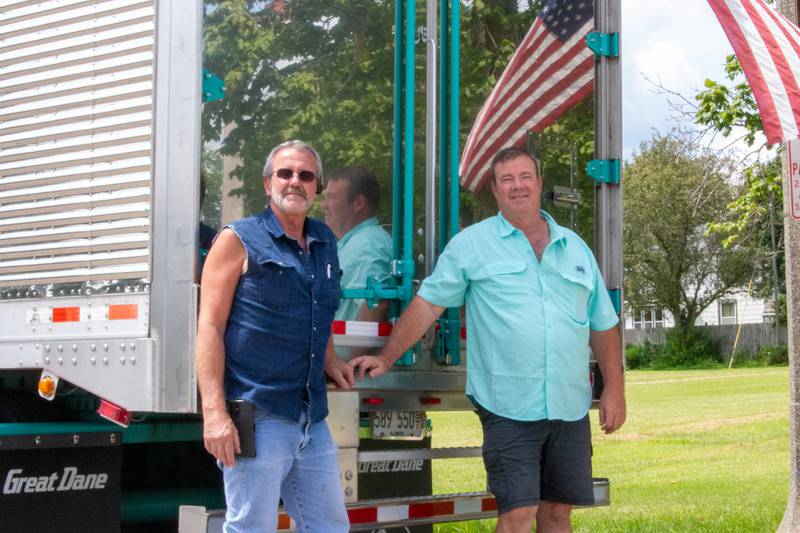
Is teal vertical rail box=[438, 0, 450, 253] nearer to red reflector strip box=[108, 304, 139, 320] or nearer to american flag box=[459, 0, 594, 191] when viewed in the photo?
american flag box=[459, 0, 594, 191]

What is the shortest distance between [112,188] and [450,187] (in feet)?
4.77

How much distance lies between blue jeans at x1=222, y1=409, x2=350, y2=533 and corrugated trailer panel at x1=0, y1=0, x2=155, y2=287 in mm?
748

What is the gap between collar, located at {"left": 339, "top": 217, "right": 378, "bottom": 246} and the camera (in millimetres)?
4402

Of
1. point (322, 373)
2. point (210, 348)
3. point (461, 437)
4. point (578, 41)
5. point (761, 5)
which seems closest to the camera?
point (210, 348)

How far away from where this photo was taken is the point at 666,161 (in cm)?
5109

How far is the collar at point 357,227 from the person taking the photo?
14.4 feet

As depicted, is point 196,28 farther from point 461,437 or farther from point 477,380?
point 461,437

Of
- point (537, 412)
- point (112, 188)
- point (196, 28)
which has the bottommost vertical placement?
point (537, 412)

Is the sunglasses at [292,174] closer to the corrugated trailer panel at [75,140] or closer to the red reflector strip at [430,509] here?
the corrugated trailer panel at [75,140]

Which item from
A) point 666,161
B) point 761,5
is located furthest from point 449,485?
point 666,161

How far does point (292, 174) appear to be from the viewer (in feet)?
12.1

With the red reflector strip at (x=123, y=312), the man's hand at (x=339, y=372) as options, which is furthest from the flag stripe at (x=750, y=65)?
the red reflector strip at (x=123, y=312)

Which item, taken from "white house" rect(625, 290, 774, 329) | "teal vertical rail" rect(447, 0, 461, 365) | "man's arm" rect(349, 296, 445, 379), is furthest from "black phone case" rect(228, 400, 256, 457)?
"white house" rect(625, 290, 774, 329)

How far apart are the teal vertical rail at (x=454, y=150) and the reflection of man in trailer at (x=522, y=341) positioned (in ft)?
0.72
